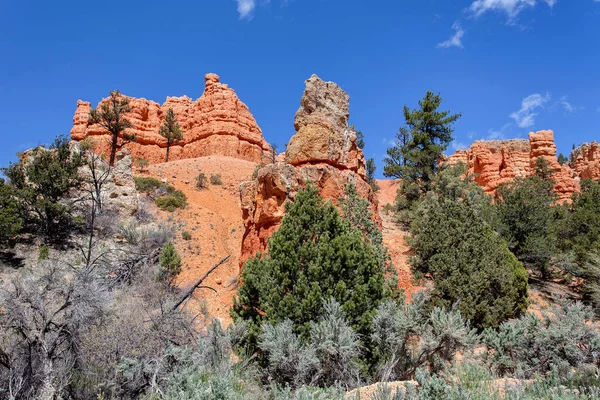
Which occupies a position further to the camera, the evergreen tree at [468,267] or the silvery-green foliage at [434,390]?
the evergreen tree at [468,267]

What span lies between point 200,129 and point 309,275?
168ft

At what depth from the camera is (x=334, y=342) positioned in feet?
23.5

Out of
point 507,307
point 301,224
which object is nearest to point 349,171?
point 301,224

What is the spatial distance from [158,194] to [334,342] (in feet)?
73.8

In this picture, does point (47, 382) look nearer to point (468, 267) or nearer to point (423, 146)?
point (468, 267)

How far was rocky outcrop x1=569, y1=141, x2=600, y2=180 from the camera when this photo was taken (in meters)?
44.4

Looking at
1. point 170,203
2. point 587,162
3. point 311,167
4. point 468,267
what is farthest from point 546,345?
point 587,162

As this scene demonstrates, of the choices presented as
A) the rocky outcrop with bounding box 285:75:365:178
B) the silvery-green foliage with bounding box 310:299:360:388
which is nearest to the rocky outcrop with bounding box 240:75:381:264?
the rocky outcrop with bounding box 285:75:365:178

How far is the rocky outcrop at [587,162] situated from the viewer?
146 feet

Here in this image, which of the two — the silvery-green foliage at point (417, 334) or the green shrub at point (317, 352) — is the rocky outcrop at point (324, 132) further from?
the green shrub at point (317, 352)

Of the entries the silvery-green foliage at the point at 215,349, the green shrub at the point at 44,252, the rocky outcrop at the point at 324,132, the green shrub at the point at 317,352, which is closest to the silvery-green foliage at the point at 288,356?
the green shrub at the point at 317,352

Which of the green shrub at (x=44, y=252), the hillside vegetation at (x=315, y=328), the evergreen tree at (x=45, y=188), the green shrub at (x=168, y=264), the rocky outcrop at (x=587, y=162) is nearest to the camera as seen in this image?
the hillside vegetation at (x=315, y=328)

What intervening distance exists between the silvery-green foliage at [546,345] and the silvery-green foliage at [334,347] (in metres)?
3.15

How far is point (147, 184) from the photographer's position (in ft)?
88.2
